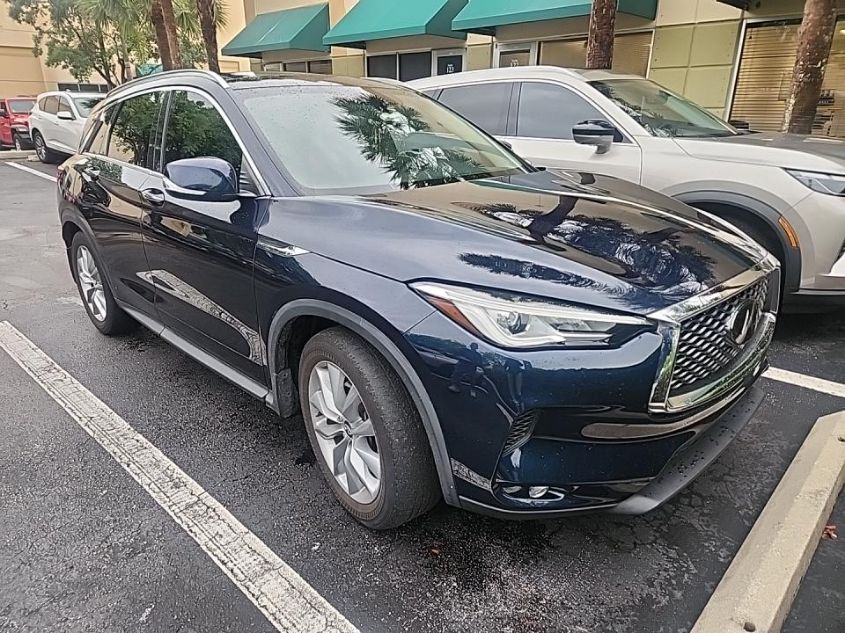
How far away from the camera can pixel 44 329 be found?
4.64 meters

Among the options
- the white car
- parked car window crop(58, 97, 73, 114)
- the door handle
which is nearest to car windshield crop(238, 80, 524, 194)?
the door handle

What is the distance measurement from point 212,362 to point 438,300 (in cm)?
167

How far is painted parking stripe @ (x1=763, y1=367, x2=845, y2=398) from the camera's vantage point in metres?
3.47

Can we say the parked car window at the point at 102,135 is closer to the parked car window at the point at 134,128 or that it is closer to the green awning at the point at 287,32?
the parked car window at the point at 134,128

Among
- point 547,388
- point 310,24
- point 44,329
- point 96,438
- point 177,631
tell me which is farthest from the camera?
point 310,24

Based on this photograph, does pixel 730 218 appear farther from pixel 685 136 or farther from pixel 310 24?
pixel 310 24

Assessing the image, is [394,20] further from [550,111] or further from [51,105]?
[51,105]

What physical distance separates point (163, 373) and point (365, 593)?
2324 mm

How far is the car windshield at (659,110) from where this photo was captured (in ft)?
15.7

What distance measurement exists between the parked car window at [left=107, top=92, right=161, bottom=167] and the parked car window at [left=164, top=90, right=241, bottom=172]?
0.81ft

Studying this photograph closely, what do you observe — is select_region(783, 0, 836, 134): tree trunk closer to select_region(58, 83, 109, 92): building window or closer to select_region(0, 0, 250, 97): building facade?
select_region(0, 0, 250, 97): building facade

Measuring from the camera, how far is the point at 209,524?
8.07 ft

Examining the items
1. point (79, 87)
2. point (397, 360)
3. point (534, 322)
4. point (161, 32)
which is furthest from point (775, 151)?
point (79, 87)

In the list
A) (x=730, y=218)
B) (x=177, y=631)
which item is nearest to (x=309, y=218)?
(x=177, y=631)
